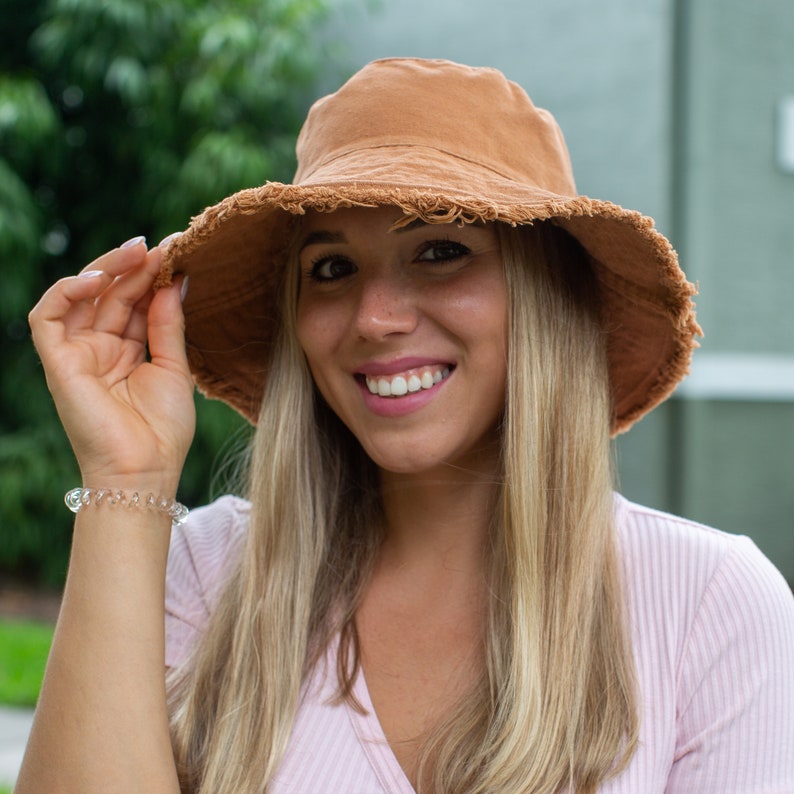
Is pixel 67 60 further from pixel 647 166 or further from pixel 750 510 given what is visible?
pixel 750 510

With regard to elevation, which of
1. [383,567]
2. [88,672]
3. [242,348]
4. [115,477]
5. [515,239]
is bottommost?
[88,672]

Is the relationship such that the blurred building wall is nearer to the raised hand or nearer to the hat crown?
the hat crown

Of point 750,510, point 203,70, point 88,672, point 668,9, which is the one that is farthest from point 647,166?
point 88,672

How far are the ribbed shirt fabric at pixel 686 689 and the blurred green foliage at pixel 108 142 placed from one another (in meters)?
3.77

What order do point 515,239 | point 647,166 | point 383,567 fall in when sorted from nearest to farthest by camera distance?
point 515,239 < point 383,567 < point 647,166

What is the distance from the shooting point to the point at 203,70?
517 centimetres

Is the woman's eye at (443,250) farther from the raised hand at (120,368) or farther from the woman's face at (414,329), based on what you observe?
the raised hand at (120,368)

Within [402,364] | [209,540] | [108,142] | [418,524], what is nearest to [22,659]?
[108,142]

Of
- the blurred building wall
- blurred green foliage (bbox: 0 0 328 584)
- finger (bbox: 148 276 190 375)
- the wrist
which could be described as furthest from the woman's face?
blurred green foliage (bbox: 0 0 328 584)

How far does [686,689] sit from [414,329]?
62 cm

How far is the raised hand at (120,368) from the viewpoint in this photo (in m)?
1.49

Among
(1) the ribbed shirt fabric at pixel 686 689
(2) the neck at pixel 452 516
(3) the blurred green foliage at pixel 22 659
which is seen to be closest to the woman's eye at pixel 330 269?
(2) the neck at pixel 452 516

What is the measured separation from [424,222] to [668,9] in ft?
10.2

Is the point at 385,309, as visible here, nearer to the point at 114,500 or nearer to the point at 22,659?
the point at 114,500
